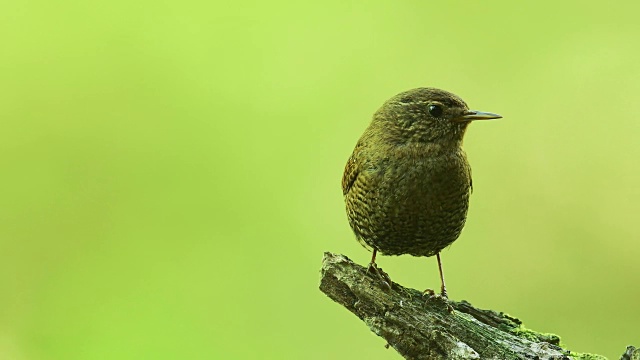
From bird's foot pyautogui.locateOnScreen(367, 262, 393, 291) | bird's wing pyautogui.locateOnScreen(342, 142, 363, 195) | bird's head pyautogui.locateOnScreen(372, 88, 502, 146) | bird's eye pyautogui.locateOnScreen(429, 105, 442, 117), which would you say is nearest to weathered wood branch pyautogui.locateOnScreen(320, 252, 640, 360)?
bird's foot pyautogui.locateOnScreen(367, 262, 393, 291)

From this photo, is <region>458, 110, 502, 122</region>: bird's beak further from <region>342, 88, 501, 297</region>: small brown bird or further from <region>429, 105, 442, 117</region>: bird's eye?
<region>429, 105, 442, 117</region>: bird's eye

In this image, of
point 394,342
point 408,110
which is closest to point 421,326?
point 394,342

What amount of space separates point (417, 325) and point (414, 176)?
73 cm

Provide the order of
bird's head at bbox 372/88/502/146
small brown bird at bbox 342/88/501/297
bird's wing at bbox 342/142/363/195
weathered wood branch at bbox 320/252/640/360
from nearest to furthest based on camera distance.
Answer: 1. weathered wood branch at bbox 320/252/640/360
2. small brown bird at bbox 342/88/501/297
3. bird's head at bbox 372/88/502/146
4. bird's wing at bbox 342/142/363/195

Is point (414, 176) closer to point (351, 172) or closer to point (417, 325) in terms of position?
point (351, 172)

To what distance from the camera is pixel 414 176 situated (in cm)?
363

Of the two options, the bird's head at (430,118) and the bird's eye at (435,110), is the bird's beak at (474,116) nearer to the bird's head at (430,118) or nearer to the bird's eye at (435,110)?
the bird's head at (430,118)

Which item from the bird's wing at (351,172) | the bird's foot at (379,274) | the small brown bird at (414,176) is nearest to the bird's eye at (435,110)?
the small brown bird at (414,176)

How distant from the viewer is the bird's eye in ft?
12.4

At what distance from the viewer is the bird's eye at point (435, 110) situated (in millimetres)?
3787

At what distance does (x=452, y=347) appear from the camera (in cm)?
325

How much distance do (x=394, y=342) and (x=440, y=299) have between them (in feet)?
1.51

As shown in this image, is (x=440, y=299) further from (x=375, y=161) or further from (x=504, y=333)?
(x=375, y=161)

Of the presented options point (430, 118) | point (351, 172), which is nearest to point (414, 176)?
point (430, 118)
